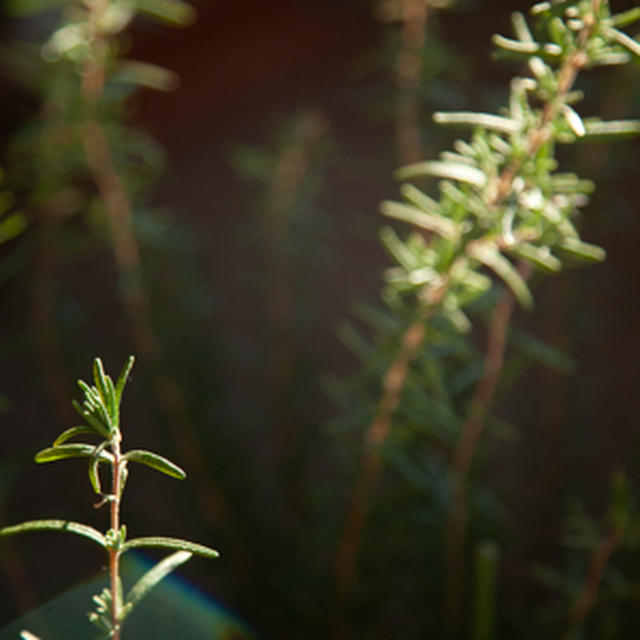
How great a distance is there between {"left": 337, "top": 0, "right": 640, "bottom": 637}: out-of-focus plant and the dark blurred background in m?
0.09

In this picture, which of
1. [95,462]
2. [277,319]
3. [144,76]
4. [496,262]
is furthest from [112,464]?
[277,319]

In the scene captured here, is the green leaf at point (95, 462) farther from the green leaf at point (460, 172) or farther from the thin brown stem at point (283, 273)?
the thin brown stem at point (283, 273)

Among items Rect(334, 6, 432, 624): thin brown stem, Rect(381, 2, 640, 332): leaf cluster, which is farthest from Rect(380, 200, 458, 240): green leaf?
Rect(334, 6, 432, 624): thin brown stem

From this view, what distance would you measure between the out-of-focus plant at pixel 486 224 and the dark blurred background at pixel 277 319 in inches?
3.6

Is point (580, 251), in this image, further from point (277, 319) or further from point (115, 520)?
point (277, 319)

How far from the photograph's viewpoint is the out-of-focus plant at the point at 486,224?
10.8 inches

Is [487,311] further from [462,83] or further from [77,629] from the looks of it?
[462,83]

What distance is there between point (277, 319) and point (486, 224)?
40 cm

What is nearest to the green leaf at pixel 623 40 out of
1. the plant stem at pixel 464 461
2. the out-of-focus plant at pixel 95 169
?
the plant stem at pixel 464 461

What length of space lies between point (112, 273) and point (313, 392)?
28cm

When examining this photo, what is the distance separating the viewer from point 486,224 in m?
0.31

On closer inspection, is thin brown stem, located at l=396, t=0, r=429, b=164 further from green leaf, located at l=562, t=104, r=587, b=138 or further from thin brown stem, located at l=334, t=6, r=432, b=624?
green leaf, located at l=562, t=104, r=587, b=138

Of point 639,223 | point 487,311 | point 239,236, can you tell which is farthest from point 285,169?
point 639,223

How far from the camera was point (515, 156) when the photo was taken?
29 centimetres
